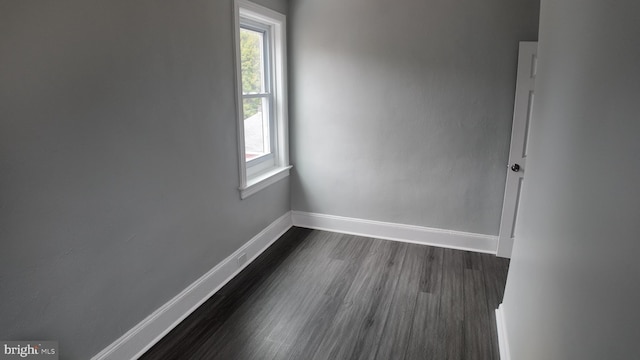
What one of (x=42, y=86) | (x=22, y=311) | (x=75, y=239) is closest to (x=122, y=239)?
(x=75, y=239)

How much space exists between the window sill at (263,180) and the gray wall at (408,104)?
296 millimetres

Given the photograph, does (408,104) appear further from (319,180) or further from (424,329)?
(424,329)

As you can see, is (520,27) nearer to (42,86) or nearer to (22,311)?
(42,86)

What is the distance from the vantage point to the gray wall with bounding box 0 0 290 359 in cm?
161

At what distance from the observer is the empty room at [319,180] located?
1282 millimetres

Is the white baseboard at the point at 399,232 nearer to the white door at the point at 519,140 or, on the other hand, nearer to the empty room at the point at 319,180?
the empty room at the point at 319,180

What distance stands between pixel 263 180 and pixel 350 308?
1.42m

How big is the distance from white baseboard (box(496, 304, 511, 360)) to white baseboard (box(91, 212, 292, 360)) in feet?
6.64

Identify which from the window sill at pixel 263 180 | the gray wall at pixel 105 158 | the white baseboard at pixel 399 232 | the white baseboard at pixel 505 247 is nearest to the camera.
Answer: the gray wall at pixel 105 158

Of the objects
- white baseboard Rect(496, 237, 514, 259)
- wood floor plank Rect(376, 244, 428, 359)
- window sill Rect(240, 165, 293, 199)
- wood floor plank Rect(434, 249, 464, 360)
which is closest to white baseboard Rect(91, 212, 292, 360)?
window sill Rect(240, 165, 293, 199)

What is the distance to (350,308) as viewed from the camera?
2.81 m

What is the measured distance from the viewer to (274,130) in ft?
13.1

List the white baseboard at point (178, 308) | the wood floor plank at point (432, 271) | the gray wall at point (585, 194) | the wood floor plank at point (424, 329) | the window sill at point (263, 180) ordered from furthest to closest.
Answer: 1. the window sill at point (263, 180)
2. the wood floor plank at point (432, 271)
3. the wood floor plank at point (424, 329)
4. the white baseboard at point (178, 308)
5. the gray wall at point (585, 194)

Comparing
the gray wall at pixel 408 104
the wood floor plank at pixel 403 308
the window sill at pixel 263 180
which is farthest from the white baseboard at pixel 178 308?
the wood floor plank at pixel 403 308
